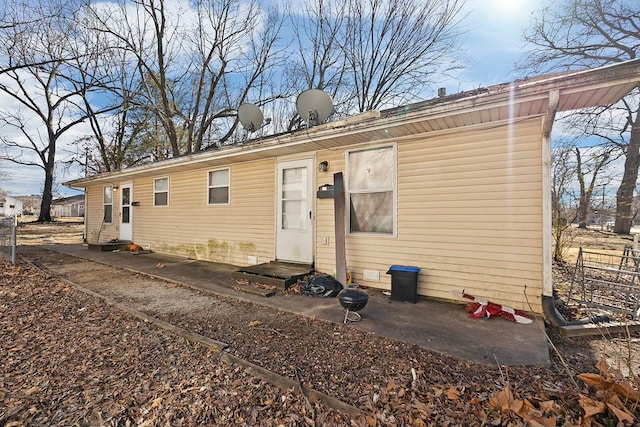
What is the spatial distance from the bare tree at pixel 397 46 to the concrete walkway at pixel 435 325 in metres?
10.8

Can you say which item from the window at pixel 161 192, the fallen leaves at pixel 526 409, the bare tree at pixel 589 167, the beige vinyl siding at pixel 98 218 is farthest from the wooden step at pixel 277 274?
the bare tree at pixel 589 167

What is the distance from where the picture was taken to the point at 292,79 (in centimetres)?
1482

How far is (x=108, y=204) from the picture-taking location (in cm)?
1117

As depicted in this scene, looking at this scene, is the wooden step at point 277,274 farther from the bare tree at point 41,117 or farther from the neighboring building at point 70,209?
the neighboring building at point 70,209

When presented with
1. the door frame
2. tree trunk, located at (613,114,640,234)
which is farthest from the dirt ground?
tree trunk, located at (613,114,640,234)

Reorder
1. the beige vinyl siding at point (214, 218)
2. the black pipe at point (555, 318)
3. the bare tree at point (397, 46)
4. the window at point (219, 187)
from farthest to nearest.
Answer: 1. the bare tree at point (397, 46)
2. the window at point (219, 187)
3. the beige vinyl siding at point (214, 218)
4. the black pipe at point (555, 318)

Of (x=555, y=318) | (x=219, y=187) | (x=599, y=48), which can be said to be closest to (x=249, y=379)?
(x=555, y=318)

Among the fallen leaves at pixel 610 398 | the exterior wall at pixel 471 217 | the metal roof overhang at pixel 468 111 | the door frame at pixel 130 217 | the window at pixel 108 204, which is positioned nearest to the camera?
the fallen leaves at pixel 610 398

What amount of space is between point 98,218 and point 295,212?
1015 cm

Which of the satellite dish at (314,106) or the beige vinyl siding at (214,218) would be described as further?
the beige vinyl siding at (214,218)

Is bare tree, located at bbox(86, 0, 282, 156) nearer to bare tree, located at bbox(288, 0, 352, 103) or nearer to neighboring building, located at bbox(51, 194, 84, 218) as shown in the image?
bare tree, located at bbox(288, 0, 352, 103)

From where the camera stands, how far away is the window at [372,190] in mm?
4812

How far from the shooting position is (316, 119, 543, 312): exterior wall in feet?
12.1

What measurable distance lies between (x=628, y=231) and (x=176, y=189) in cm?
2017
